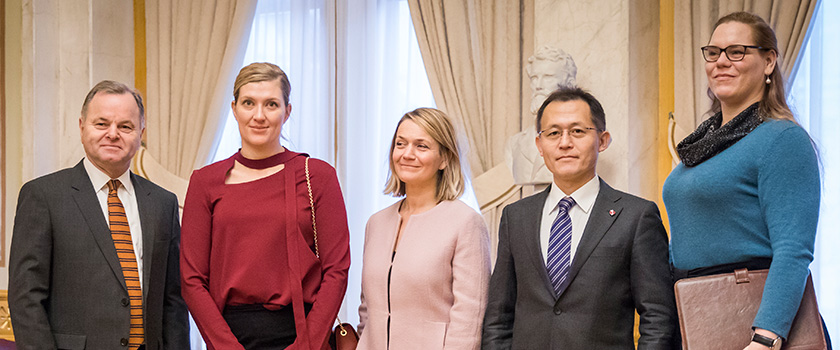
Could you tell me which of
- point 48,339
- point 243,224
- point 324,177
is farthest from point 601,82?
point 48,339

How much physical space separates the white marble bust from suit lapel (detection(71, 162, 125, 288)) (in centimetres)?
211

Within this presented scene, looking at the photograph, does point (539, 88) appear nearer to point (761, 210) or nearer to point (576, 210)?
point (576, 210)

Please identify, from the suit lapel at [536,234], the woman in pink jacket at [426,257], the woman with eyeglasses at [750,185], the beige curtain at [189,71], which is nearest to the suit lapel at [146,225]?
the woman in pink jacket at [426,257]

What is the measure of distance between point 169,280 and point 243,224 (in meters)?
0.45

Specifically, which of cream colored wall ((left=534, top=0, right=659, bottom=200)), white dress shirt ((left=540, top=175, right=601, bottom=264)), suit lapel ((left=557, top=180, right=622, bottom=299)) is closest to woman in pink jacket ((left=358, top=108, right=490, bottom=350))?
white dress shirt ((left=540, top=175, right=601, bottom=264))

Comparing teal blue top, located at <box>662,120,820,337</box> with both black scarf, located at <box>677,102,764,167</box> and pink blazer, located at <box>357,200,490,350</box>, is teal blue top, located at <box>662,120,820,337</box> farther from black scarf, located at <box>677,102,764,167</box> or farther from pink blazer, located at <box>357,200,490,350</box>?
pink blazer, located at <box>357,200,490,350</box>

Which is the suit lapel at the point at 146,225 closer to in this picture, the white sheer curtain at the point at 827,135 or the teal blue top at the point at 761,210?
the teal blue top at the point at 761,210

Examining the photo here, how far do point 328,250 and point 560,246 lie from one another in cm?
76

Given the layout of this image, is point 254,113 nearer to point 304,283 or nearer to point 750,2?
point 304,283

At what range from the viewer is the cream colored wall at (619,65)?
151 inches

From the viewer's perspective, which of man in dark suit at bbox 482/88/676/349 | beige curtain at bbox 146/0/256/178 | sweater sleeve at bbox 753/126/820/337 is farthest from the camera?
beige curtain at bbox 146/0/256/178

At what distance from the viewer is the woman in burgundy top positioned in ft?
7.75

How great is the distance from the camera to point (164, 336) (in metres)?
2.60

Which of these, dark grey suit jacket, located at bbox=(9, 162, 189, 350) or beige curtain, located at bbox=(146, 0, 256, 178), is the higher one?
beige curtain, located at bbox=(146, 0, 256, 178)
